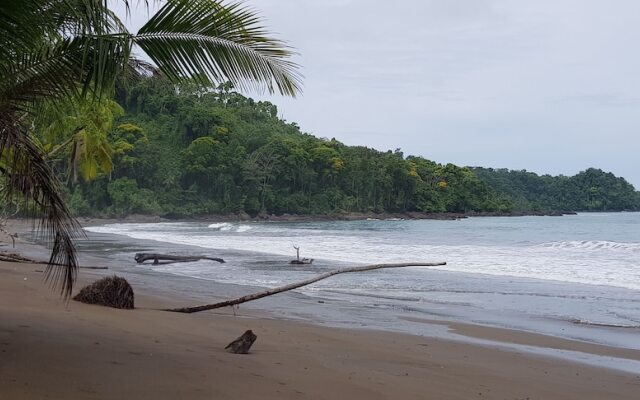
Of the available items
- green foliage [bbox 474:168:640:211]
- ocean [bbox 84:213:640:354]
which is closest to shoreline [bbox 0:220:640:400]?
ocean [bbox 84:213:640:354]

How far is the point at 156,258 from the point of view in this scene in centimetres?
2052

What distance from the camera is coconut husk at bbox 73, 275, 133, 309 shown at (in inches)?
351

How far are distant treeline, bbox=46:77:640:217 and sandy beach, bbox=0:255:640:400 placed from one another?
2410 inches

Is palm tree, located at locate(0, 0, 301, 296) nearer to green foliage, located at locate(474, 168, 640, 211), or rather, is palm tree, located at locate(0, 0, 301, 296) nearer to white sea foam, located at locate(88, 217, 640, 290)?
white sea foam, located at locate(88, 217, 640, 290)

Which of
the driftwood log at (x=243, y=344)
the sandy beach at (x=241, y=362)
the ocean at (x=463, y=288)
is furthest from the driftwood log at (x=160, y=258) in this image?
the driftwood log at (x=243, y=344)

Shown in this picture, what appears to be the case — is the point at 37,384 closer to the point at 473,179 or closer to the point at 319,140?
the point at 319,140

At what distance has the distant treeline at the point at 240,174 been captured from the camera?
75.6 m

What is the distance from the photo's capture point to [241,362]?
5.91 metres

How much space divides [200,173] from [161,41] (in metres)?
79.3

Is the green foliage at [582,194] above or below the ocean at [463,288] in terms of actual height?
above

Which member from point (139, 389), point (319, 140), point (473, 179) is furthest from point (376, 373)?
point (473, 179)

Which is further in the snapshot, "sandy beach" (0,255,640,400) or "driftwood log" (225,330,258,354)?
"driftwood log" (225,330,258,354)

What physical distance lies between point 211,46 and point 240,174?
79.8m

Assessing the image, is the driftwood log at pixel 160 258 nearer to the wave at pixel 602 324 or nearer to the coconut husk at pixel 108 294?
the coconut husk at pixel 108 294
